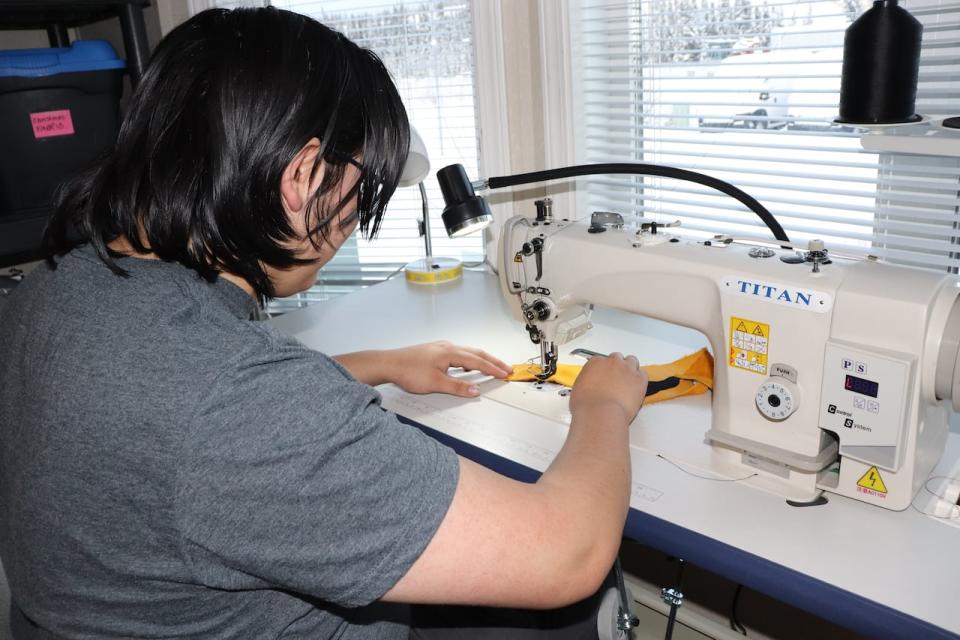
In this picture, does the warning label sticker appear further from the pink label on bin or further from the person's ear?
the pink label on bin

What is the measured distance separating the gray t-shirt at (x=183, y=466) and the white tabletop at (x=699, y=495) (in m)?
0.45

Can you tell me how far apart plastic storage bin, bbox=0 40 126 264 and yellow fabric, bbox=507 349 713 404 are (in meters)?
1.44

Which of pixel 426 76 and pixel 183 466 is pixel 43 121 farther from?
pixel 183 466

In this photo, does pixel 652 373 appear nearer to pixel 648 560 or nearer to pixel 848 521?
pixel 848 521

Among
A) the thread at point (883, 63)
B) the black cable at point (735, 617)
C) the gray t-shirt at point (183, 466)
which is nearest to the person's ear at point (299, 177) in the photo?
the gray t-shirt at point (183, 466)

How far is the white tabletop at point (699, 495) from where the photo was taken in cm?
89

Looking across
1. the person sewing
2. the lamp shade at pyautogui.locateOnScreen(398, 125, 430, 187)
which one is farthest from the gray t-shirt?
the lamp shade at pyautogui.locateOnScreen(398, 125, 430, 187)

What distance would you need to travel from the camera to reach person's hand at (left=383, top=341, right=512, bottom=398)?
141 centimetres

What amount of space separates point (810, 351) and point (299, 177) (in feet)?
2.20

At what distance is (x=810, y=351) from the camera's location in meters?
1.02

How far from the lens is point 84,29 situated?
292 centimetres

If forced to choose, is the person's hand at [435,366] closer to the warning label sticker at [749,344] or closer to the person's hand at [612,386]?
the person's hand at [612,386]

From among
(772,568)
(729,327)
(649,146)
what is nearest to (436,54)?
(649,146)

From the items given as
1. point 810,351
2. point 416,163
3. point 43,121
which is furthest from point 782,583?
point 43,121
